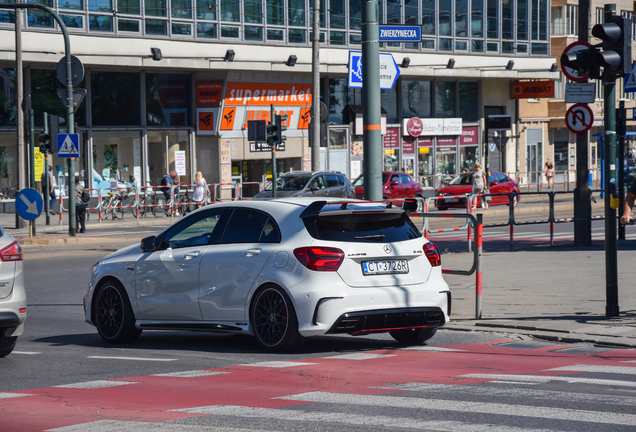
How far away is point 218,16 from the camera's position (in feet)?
128

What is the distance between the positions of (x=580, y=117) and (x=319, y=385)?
9190mm

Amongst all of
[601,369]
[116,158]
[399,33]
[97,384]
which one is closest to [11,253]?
[97,384]

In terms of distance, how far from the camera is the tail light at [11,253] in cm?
868

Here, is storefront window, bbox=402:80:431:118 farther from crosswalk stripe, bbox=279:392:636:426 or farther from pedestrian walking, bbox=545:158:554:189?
crosswalk stripe, bbox=279:392:636:426

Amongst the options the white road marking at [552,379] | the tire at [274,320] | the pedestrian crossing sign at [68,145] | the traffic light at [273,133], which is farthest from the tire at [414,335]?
the traffic light at [273,133]

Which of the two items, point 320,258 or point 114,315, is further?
point 114,315

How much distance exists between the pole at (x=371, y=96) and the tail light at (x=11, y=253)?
16.0 ft

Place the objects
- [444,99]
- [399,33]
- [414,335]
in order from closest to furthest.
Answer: [414,335]
[399,33]
[444,99]

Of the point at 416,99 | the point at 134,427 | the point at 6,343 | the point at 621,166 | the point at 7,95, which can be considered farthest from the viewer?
the point at 416,99

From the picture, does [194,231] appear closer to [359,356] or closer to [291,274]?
[291,274]

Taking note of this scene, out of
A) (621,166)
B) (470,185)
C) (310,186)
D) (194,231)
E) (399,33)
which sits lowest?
(194,231)

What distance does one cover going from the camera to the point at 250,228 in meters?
9.22

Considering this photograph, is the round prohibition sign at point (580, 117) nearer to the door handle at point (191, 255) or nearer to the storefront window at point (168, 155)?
the door handle at point (191, 255)

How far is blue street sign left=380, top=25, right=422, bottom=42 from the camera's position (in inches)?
508
